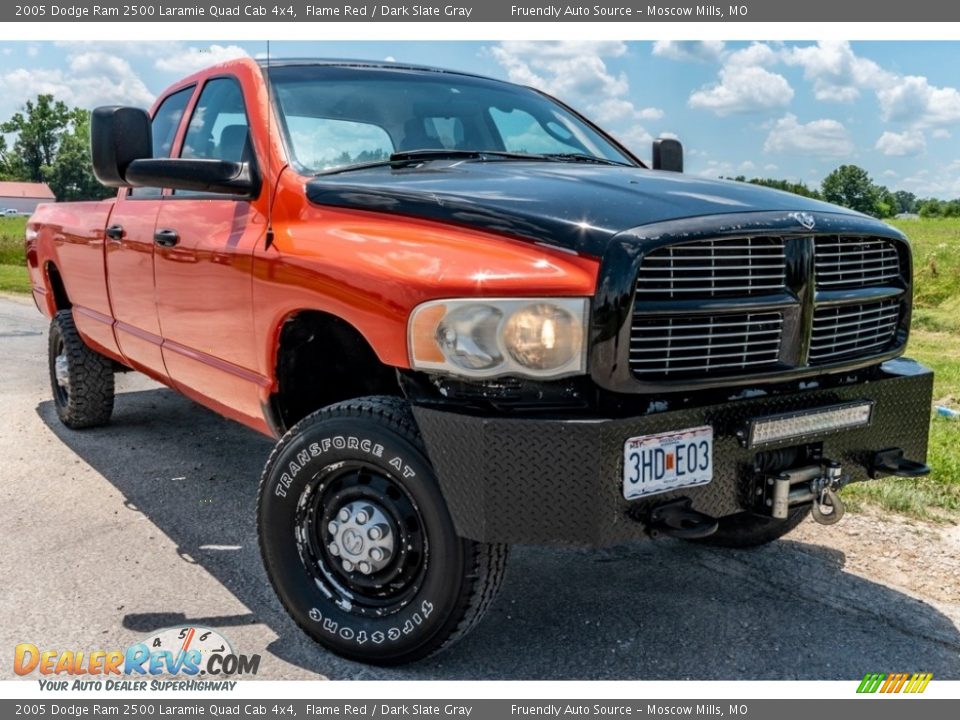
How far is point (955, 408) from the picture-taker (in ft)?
22.5

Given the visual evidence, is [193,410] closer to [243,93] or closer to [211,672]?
[243,93]

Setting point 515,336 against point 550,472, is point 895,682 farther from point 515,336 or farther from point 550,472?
point 515,336

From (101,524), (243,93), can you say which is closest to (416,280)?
(243,93)

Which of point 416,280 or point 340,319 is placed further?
point 340,319

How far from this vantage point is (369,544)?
10.0ft

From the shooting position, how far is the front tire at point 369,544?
289 cm

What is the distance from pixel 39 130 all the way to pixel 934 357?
7314cm

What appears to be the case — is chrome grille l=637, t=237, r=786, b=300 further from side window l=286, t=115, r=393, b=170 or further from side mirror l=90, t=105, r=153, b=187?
side mirror l=90, t=105, r=153, b=187

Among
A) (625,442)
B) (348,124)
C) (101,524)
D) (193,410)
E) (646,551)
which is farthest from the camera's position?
Answer: (193,410)

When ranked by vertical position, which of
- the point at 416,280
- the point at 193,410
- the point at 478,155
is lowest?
the point at 193,410

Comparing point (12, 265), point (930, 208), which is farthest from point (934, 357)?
point (930, 208)

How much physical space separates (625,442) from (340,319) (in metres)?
1.22

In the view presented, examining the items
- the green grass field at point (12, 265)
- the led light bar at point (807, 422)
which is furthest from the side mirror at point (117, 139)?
the green grass field at point (12, 265)

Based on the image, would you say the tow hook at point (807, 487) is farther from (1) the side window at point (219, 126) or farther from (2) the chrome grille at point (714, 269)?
(1) the side window at point (219, 126)
